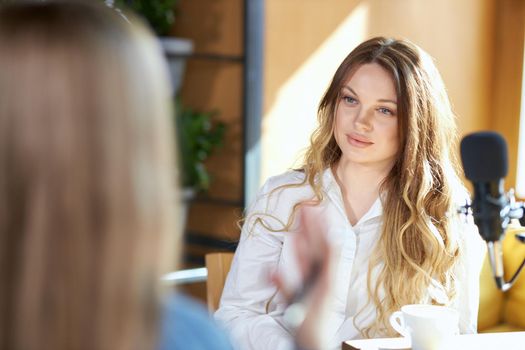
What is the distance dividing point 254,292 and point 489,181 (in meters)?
0.92

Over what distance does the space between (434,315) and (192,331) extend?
719 millimetres

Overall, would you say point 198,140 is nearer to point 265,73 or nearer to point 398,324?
point 265,73

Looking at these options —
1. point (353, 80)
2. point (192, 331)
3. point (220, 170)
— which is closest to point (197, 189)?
point (220, 170)

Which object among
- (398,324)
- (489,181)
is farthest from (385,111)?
(489,181)

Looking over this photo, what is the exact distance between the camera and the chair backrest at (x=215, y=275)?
2.06 m

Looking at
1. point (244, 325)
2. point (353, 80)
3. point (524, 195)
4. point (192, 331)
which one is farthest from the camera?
point (524, 195)

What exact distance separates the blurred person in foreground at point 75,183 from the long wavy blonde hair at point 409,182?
1168 mm

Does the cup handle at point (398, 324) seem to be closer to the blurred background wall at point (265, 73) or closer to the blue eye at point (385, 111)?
the blue eye at point (385, 111)

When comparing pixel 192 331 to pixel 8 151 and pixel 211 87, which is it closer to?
pixel 8 151

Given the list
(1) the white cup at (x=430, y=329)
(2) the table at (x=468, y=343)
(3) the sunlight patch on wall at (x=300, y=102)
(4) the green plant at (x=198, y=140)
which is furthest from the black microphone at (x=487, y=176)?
(3) the sunlight patch on wall at (x=300, y=102)

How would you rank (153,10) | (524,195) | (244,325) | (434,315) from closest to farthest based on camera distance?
1. (434,315)
2. (244,325)
3. (153,10)
4. (524,195)

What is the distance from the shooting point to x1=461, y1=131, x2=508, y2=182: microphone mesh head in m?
1.08

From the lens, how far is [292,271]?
1.95 metres

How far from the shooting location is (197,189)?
3939 mm
